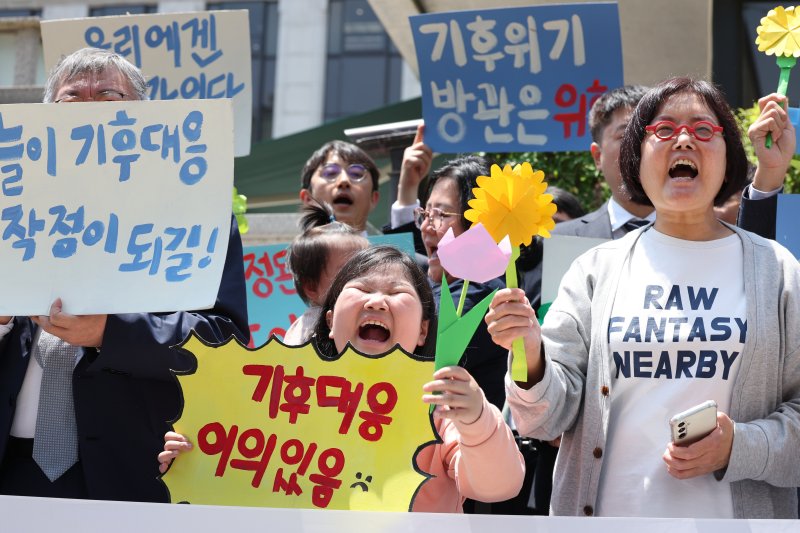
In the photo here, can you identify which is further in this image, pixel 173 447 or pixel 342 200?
pixel 342 200

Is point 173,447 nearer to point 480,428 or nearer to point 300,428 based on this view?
point 300,428

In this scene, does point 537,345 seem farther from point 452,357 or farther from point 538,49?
point 538,49

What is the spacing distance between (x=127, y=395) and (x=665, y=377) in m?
1.19

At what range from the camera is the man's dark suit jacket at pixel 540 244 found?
377cm

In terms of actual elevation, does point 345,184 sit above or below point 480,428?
above

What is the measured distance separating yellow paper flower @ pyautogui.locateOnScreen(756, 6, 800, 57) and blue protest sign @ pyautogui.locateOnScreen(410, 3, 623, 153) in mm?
1310

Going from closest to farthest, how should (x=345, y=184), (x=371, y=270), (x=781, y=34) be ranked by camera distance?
1. (x=371, y=270)
2. (x=781, y=34)
3. (x=345, y=184)

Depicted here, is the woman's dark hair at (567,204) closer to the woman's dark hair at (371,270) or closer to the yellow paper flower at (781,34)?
the yellow paper flower at (781,34)

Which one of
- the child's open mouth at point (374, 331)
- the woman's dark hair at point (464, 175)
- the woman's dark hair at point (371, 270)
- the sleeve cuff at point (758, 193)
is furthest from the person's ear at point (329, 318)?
the sleeve cuff at point (758, 193)

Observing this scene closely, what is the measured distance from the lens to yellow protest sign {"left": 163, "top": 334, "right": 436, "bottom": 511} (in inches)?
88.3

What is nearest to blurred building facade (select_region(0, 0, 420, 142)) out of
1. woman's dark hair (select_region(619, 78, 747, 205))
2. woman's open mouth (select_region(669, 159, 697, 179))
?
woman's dark hair (select_region(619, 78, 747, 205))

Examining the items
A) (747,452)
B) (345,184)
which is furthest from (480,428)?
(345,184)

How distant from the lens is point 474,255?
82.2 inches

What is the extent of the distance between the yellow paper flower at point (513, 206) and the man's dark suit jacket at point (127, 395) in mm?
818
